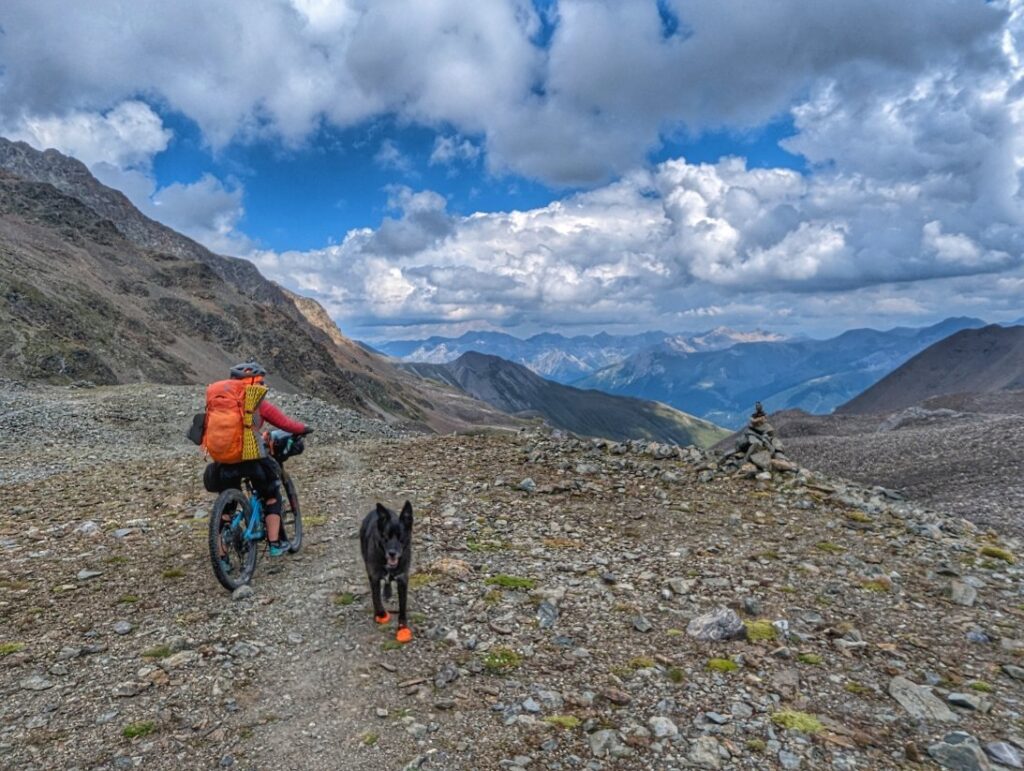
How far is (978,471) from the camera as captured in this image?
3256 centimetres

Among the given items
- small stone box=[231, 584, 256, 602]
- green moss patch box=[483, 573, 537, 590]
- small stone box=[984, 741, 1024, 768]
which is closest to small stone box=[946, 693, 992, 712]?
small stone box=[984, 741, 1024, 768]

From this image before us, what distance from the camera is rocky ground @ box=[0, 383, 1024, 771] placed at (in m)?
5.68

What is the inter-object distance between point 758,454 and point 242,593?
13225 mm

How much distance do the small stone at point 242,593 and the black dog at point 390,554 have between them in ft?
7.49

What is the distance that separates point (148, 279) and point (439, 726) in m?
202

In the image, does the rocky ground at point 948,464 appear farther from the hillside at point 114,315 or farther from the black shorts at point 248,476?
the hillside at point 114,315

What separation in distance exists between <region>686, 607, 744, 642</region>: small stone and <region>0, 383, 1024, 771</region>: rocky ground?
3cm

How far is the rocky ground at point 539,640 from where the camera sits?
5676 mm

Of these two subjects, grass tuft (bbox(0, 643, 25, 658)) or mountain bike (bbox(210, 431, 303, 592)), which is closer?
grass tuft (bbox(0, 643, 25, 658))

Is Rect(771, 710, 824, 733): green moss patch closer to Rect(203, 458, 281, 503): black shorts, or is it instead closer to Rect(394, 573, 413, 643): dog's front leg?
Rect(394, 573, 413, 643): dog's front leg

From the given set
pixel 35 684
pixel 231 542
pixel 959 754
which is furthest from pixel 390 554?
pixel 959 754

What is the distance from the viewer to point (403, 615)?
7.71 meters

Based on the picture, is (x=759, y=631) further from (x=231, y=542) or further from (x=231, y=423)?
(x=231, y=423)

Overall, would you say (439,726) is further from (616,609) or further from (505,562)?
(505,562)
